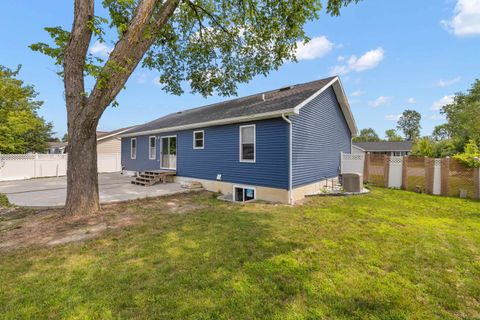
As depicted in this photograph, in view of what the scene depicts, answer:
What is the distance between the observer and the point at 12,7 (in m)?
7.98

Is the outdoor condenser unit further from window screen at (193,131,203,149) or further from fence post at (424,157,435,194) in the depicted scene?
window screen at (193,131,203,149)

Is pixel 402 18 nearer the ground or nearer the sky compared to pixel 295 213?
nearer the sky

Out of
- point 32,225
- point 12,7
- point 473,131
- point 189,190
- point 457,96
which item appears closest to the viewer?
point 32,225

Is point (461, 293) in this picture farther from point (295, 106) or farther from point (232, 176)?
point (232, 176)

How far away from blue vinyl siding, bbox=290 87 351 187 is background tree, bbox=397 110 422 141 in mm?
69954

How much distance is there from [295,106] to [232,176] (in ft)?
12.3

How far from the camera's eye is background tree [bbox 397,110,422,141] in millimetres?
65375

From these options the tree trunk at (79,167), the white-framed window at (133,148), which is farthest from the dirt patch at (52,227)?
the white-framed window at (133,148)

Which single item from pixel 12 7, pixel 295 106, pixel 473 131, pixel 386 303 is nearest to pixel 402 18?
pixel 295 106

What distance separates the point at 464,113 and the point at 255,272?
38.3m

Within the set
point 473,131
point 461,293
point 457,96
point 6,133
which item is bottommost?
point 461,293

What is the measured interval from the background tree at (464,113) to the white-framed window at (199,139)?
25.9 metres

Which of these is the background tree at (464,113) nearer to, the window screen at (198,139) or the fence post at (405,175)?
the fence post at (405,175)

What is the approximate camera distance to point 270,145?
25.6 ft
